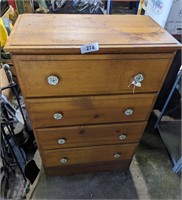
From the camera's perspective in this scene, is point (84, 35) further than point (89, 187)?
No

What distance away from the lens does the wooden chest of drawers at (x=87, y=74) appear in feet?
2.37

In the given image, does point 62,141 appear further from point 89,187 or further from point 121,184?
point 121,184

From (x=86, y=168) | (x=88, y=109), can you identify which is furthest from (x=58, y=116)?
(x=86, y=168)

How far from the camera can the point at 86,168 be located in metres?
1.36

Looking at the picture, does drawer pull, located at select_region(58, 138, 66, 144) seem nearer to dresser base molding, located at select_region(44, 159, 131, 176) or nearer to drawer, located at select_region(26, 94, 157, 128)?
drawer, located at select_region(26, 94, 157, 128)

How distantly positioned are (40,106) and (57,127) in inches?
7.3

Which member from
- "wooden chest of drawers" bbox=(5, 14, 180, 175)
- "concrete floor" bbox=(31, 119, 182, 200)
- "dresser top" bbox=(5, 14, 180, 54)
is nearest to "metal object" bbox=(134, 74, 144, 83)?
"wooden chest of drawers" bbox=(5, 14, 180, 175)

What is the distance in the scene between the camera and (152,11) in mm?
1384

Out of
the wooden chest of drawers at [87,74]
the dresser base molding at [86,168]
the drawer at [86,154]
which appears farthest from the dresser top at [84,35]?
the dresser base molding at [86,168]

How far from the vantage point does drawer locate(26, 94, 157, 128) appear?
882mm

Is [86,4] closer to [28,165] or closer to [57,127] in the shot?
[57,127]

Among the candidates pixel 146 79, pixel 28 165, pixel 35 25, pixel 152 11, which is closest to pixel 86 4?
pixel 152 11

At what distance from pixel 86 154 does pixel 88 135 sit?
20 centimetres

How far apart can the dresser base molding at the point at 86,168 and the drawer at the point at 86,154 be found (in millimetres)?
59
